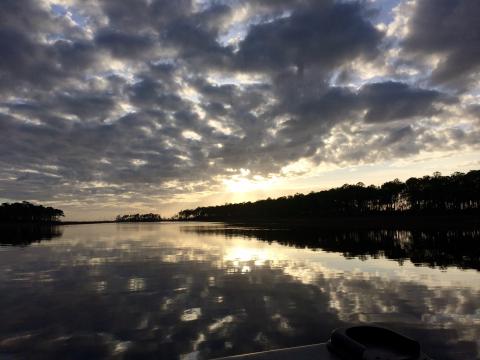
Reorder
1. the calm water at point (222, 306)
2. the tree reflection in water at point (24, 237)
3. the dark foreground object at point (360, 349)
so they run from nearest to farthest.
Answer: the dark foreground object at point (360, 349), the calm water at point (222, 306), the tree reflection in water at point (24, 237)

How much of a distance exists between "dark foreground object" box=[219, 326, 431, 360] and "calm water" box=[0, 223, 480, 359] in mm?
2220

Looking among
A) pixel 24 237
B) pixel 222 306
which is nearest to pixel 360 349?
pixel 222 306

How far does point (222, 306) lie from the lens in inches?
708

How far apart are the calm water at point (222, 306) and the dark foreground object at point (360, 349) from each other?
7.28ft

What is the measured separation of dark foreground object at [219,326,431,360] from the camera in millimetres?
9188

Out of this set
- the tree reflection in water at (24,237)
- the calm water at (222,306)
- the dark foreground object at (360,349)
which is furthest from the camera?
the tree reflection in water at (24,237)

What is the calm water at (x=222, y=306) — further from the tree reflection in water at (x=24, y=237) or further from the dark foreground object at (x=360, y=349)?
the tree reflection in water at (x=24, y=237)

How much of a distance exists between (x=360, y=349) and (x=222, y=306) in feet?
32.8

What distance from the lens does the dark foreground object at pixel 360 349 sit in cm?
919

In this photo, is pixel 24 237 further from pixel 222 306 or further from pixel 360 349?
pixel 360 349

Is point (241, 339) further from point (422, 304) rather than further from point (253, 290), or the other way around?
point (422, 304)

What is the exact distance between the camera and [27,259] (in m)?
38.5

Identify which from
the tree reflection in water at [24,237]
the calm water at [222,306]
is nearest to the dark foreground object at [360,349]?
the calm water at [222,306]

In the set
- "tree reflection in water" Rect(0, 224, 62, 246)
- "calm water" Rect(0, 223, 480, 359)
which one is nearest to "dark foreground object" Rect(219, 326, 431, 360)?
"calm water" Rect(0, 223, 480, 359)
